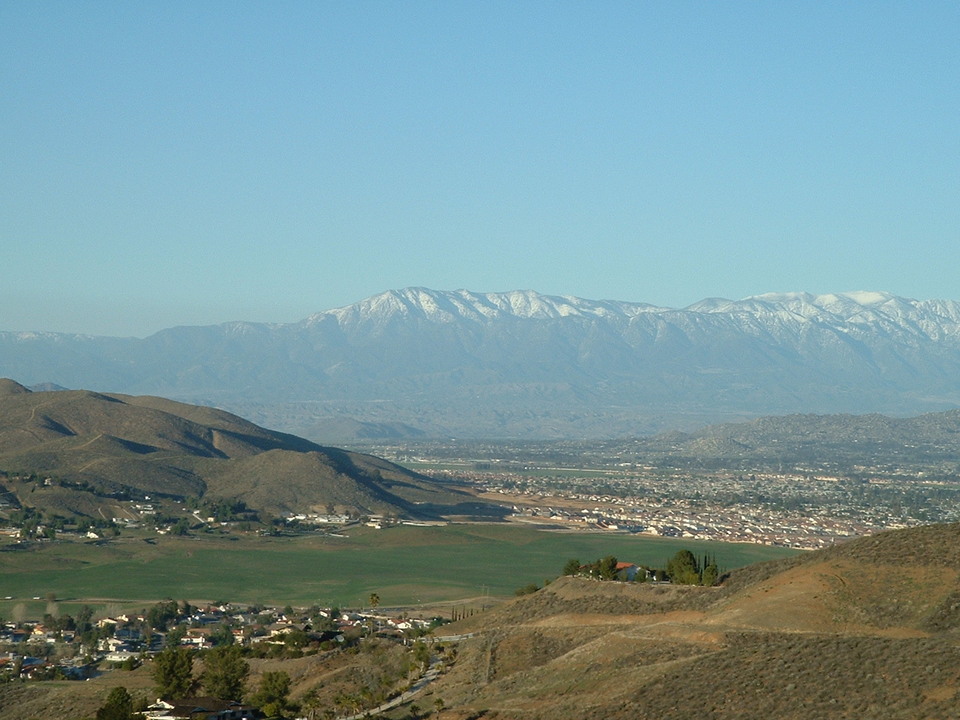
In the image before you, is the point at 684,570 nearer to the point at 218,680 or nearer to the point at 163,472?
the point at 218,680

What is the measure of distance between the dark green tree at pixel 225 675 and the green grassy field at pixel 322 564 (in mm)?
36537

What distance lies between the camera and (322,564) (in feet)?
413

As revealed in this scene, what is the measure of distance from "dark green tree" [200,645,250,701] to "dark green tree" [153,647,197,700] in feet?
2.58

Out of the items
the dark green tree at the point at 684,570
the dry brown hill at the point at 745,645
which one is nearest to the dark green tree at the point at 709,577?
the dark green tree at the point at 684,570

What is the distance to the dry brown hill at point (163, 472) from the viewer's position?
16250 centimetres

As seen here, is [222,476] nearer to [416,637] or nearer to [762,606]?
[416,637]

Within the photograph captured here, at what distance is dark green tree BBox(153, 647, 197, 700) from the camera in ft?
200

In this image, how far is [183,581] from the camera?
114125mm

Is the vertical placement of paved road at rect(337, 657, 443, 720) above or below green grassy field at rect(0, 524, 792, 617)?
above

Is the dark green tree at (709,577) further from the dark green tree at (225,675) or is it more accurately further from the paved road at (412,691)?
the dark green tree at (225,675)

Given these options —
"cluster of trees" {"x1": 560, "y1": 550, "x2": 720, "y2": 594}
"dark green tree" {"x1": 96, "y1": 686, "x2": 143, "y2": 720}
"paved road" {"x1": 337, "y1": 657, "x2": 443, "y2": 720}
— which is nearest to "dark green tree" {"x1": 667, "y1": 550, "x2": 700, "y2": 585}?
"cluster of trees" {"x1": 560, "y1": 550, "x2": 720, "y2": 594}

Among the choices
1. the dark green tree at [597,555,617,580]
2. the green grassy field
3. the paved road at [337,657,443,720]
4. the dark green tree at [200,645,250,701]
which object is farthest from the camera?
the green grassy field

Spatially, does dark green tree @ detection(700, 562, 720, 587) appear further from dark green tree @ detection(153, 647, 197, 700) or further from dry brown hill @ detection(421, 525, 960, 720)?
dark green tree @ detection(153, 647, 197, 700)

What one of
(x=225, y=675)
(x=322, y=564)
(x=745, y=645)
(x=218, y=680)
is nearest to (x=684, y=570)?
(x=745, y=645)
